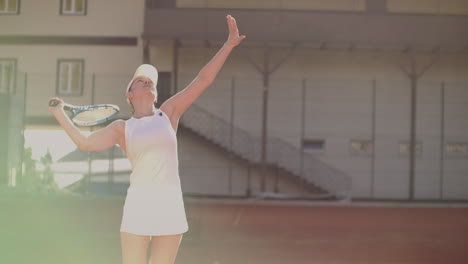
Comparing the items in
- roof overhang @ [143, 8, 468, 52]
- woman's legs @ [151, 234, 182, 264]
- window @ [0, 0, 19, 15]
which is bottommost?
woman's legs @ [151, 234, 182, 264]

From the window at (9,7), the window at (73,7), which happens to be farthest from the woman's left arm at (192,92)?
the window at (9,7)

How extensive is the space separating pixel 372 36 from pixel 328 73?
2052mm

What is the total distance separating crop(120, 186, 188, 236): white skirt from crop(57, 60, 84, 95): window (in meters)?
20.7

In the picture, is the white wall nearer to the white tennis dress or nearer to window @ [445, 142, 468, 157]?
window @ [445, 142, 468, 157]

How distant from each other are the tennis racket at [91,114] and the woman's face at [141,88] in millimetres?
307

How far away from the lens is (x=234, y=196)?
2186cm

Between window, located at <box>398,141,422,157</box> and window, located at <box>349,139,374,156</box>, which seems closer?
window, located at <box>349,139,374,156</box>

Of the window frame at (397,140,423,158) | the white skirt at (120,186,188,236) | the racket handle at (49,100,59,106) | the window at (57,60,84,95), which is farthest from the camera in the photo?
the window at (57,60,84,95)

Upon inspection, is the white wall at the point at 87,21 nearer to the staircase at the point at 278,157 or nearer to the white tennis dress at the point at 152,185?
the staircase at the point at 278,157

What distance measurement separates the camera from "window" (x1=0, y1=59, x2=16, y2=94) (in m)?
23.6

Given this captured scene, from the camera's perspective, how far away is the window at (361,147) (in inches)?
892

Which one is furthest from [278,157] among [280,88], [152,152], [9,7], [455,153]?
[152,152]

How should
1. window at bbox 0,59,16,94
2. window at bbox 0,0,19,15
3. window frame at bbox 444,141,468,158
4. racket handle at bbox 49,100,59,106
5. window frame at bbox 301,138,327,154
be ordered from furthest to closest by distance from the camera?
window at bbox 0,0,19,15, window at bbox 0,59,16,94, window frame at bbox 444,141,468,158, window frame at bbox 301,138,327,154, racket handle at bbox 49,100,59,106

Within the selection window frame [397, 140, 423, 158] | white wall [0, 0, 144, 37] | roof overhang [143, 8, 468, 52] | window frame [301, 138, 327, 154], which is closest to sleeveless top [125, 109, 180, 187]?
roof overhang [143, 8, 468, 52]
